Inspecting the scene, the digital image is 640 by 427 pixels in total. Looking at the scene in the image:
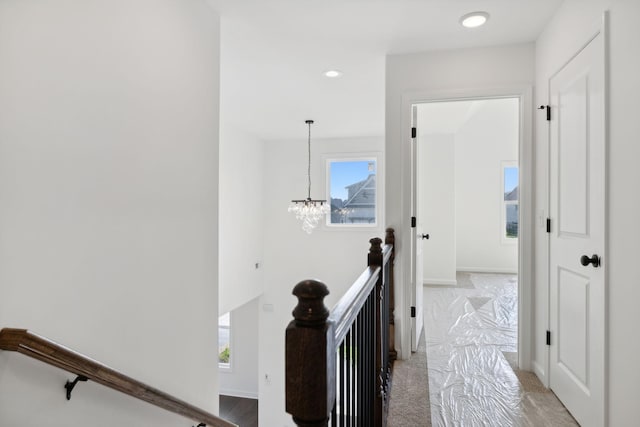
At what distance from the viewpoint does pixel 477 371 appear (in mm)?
2627

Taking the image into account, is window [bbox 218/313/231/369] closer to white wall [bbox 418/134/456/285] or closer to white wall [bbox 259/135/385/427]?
white wall [bbox 259/135/385/427]

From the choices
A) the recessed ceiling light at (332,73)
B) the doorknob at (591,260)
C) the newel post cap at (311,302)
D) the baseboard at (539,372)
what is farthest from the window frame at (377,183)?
the newel post cap at (311,302)

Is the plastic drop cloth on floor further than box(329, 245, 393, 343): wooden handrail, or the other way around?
the plastic drop cloth on floor

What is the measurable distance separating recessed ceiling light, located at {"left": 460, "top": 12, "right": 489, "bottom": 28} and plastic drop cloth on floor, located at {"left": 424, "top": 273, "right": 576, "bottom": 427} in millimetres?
2390

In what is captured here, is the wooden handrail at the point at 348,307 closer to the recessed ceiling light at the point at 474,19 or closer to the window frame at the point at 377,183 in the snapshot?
the recessed ceiling light at the point at 474,19

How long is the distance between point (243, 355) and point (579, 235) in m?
6.39

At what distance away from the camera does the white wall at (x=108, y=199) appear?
4.09 ft

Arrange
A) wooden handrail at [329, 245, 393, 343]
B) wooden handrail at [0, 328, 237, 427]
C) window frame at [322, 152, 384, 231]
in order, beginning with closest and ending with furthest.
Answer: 1. wooden handrail at [329, 245, 393, 343]
2. wooden handrail at [0, 328, 237, 427]
3. window frame at [322, 152, 384, 231]

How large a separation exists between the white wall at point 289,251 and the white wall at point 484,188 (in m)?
2.10

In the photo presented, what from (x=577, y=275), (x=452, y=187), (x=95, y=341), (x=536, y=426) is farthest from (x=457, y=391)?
(x=452, y=187)

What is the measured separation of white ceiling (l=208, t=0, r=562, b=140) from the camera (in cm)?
230

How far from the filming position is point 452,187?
6.07 m

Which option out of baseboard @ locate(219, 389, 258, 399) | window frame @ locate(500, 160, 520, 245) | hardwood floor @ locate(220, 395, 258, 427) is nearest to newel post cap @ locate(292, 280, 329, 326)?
hardwood floor @ locate(220, 395, 258, 427)

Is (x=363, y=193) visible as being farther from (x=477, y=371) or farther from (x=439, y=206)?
(x=477, y=371)
